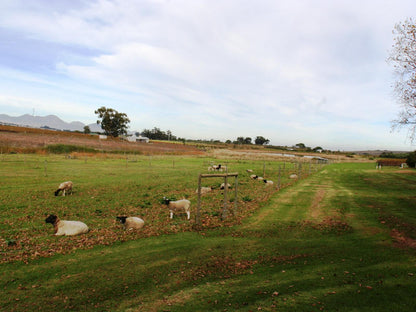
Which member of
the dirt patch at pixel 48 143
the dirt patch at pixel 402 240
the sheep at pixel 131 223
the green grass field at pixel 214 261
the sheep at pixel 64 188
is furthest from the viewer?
the dirt patch at pixel 48 143

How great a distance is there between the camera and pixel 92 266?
23.7 ft

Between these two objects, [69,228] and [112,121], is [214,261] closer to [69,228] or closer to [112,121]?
[69,228]

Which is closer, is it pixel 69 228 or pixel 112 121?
pixel 69 228

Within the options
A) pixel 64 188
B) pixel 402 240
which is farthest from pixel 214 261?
pixel 64 188

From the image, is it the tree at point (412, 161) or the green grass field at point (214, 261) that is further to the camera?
the tree at point (412, 161)

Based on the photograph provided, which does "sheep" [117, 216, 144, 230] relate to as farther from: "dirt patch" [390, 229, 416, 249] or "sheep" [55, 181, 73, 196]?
"dirt patch" [390, 229, 416, 249]

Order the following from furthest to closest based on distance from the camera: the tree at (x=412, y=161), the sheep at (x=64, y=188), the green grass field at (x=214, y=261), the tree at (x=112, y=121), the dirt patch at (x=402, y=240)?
the tree at (x=112, y=121), the tree at (x=412, y=161), the sheep at (x=64, y=188), the dirt patch at (x=402, y=240), the green grass field at (x=214, y=261)

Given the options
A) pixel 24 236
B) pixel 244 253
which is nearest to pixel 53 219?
pixel 24 236

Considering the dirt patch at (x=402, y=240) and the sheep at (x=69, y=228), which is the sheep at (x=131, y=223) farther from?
the dirt patch at (x=402, y=240)

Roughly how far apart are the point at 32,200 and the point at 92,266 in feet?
37.1

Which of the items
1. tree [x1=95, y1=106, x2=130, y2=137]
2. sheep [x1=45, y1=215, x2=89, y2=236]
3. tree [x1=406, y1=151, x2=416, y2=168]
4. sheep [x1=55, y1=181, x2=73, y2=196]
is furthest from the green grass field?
tree [x1=95, y1=106, x2=130, y2=137]

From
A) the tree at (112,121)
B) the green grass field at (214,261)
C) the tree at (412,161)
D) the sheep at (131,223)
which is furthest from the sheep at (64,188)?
the tree at (112,121)

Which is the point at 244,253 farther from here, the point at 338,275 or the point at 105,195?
the point at 105,195

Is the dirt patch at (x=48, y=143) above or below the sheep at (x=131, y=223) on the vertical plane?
above
